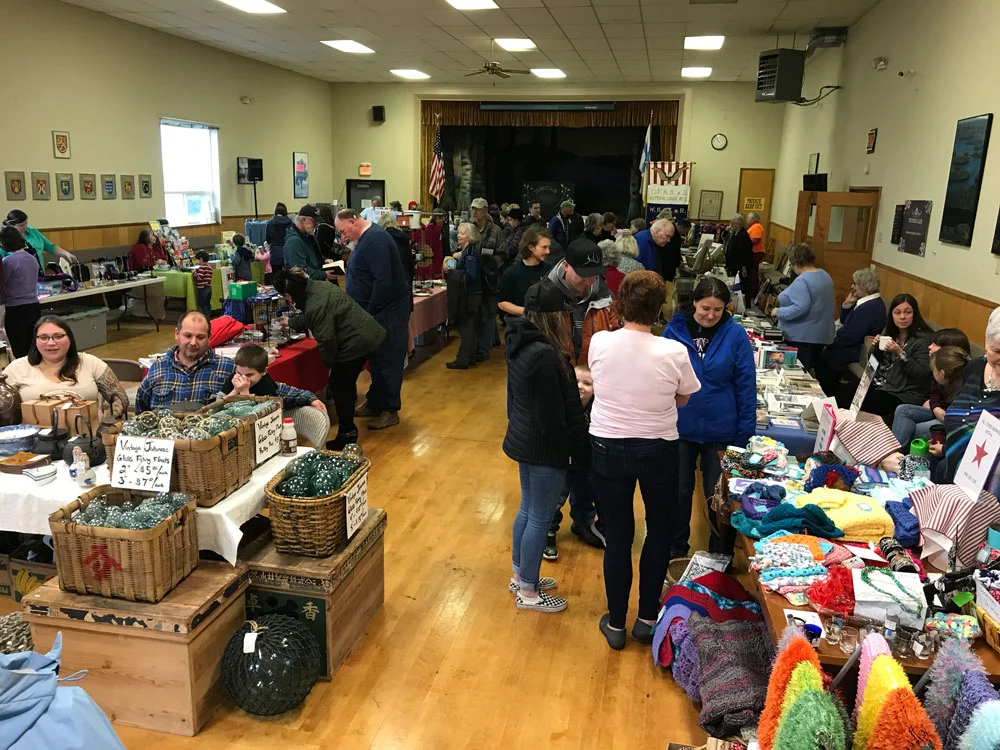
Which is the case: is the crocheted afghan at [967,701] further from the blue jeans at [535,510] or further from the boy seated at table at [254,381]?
the boy seated at table at [254,381]

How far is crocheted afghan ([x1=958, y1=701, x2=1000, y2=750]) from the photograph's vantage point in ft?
4.67

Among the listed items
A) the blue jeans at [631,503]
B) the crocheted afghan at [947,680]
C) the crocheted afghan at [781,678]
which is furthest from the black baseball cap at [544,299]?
the crocheted afghan at [947,680]

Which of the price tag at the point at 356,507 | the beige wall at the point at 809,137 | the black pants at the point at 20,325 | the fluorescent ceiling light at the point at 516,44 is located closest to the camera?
the price tag at the point at 356,507

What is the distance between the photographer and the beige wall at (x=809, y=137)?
923cm

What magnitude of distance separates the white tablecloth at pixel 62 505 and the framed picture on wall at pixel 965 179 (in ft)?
15.7

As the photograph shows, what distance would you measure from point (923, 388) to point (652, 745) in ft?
9.78

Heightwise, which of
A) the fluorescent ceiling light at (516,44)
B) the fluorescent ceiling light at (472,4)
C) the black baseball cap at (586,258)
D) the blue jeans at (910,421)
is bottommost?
the blue jeans at (910,421)

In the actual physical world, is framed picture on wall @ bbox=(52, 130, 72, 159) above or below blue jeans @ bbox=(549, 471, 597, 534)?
above

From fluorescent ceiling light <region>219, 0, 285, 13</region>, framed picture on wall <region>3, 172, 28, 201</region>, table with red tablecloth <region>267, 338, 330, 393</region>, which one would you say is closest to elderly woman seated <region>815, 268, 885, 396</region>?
table with red tablecloth <region>267, 338, 330, 393</region>

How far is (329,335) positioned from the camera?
4945 mm

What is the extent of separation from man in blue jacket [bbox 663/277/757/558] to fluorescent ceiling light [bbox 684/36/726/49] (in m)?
7.77

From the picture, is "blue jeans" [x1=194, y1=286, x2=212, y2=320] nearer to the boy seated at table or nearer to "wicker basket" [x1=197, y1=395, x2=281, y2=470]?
the boy seated at table

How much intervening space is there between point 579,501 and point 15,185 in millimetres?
7760

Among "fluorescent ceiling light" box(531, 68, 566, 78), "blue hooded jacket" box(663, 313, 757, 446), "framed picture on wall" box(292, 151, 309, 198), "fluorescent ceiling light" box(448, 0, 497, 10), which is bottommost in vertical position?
"blue hooded jacket" box(663, 313, 757, 446)
